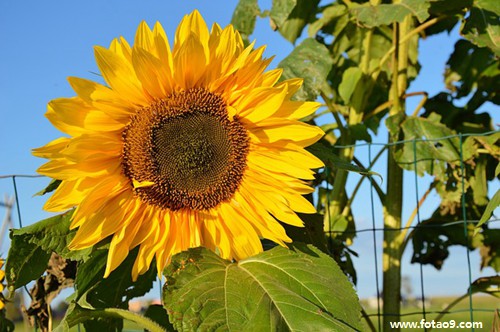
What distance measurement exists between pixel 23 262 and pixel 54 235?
118mm

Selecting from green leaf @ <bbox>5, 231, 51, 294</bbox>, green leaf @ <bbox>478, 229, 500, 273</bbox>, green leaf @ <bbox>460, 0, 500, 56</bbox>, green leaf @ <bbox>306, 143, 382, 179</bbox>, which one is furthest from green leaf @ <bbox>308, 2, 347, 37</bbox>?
green leaf @ <bbox>5, 231, 51, 294</bbox>

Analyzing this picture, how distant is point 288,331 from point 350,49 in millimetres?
2176

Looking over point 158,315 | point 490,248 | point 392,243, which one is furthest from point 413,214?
point 158,315

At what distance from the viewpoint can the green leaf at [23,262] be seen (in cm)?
147

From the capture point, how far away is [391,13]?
2357 millimetres

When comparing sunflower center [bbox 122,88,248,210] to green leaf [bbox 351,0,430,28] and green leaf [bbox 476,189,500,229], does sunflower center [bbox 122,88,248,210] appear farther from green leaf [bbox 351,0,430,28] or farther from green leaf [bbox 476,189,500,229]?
green leaf [bbox 351,0,430,28]

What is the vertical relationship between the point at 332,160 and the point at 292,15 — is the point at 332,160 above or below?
below

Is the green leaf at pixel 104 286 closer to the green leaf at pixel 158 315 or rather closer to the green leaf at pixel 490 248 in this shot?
the green leaf at pixel 158 315

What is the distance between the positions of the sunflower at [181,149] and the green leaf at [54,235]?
2.7 inches

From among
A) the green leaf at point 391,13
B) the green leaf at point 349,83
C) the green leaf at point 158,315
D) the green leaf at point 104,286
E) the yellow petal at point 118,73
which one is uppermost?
the green leaf at point 391,13

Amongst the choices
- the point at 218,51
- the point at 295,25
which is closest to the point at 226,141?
the point at 218,51

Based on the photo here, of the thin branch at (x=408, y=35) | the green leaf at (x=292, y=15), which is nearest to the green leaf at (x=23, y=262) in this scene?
the green leaf at (x=292, y=15)

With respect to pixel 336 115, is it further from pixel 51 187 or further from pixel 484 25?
pixel 51 187

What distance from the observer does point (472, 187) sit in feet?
9.03
